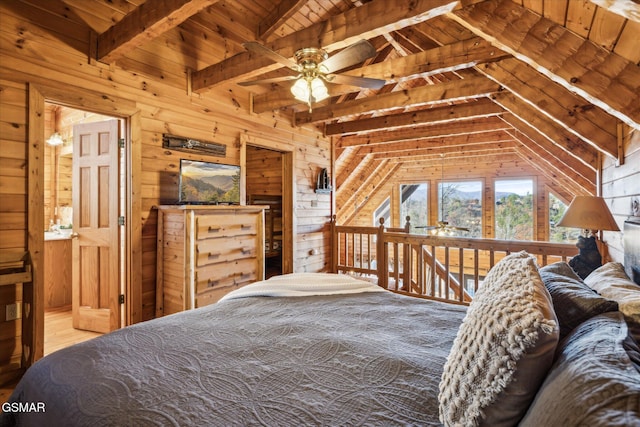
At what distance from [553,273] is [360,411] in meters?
1.07

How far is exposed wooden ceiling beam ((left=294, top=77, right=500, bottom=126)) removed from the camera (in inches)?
133

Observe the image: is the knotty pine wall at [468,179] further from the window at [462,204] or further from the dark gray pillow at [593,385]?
the dark gray pillow at [593,385]

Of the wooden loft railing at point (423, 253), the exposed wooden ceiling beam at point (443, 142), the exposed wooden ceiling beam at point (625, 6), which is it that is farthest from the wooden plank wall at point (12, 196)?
the exposed wooden ceiling beam at point (443, 142)

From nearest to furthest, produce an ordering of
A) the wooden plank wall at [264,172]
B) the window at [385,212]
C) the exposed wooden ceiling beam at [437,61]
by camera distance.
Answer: the exposed wooden ceiling beam at [437,61] → the wooden plank wall at [264,172] → the window at [385,212]

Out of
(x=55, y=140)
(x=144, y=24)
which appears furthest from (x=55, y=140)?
(x=144, y=24)

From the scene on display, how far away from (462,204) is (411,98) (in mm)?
5348

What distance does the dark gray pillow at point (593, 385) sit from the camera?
1.61ft

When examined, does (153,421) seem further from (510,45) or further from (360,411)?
(510,45)

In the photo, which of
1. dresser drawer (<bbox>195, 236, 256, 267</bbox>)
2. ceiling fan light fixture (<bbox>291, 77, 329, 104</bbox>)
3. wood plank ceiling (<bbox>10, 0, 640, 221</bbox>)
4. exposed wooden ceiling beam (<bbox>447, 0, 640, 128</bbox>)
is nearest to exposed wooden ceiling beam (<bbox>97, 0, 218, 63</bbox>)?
wood plank ceiling (<bbox>10, 0, 640, 221</bbox>)

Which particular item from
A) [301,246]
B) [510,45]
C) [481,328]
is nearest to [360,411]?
[481,328]

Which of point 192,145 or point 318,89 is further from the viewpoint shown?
point 192,145

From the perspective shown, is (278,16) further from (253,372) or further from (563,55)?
(253,372)

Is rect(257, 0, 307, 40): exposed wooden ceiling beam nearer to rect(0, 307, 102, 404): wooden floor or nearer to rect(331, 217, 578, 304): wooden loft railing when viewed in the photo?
rect(331, 217, 578, 304): wooden loft railing

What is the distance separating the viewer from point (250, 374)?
3.32 feet
